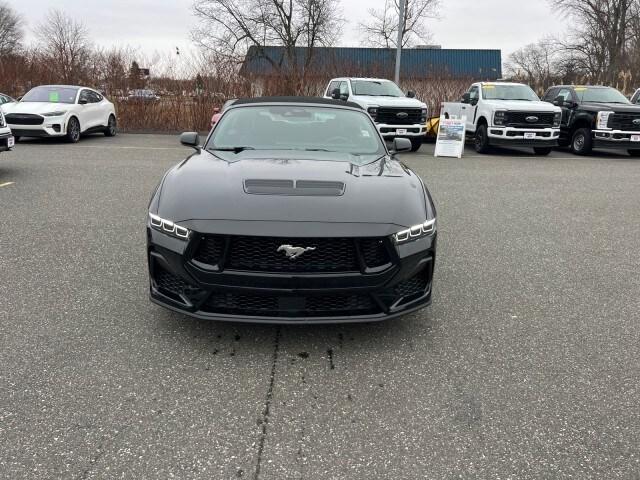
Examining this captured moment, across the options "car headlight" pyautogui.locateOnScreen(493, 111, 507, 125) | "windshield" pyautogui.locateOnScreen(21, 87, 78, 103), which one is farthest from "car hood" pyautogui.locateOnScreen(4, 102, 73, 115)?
"car headlight" pyautogui.locateOnScreen(493, 111, 507, 125)

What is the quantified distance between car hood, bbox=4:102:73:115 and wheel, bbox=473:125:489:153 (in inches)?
467

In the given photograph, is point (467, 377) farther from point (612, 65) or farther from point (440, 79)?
point (612, 65)

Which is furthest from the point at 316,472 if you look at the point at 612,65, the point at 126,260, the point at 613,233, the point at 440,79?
the point at 612,65

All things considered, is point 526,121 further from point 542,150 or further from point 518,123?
point 542,150

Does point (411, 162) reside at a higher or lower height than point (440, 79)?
lower

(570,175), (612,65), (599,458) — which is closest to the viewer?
(599,458)

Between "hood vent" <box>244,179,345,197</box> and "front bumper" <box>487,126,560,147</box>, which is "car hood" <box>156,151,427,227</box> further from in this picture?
"front bumper" <box>487,126,560,147</box>

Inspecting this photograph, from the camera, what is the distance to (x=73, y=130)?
1549 centimetres

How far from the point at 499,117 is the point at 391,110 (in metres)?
2.90

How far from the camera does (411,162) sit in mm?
13211

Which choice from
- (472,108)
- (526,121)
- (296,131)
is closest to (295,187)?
(296,131)

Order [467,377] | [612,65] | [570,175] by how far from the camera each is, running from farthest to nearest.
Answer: [612,65] < [570,175] < [467,377]

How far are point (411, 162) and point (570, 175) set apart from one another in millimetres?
3634

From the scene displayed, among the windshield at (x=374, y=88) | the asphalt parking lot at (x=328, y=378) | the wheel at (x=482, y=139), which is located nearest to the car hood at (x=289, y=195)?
the asphalt parking lot at (x=328, y=378)
